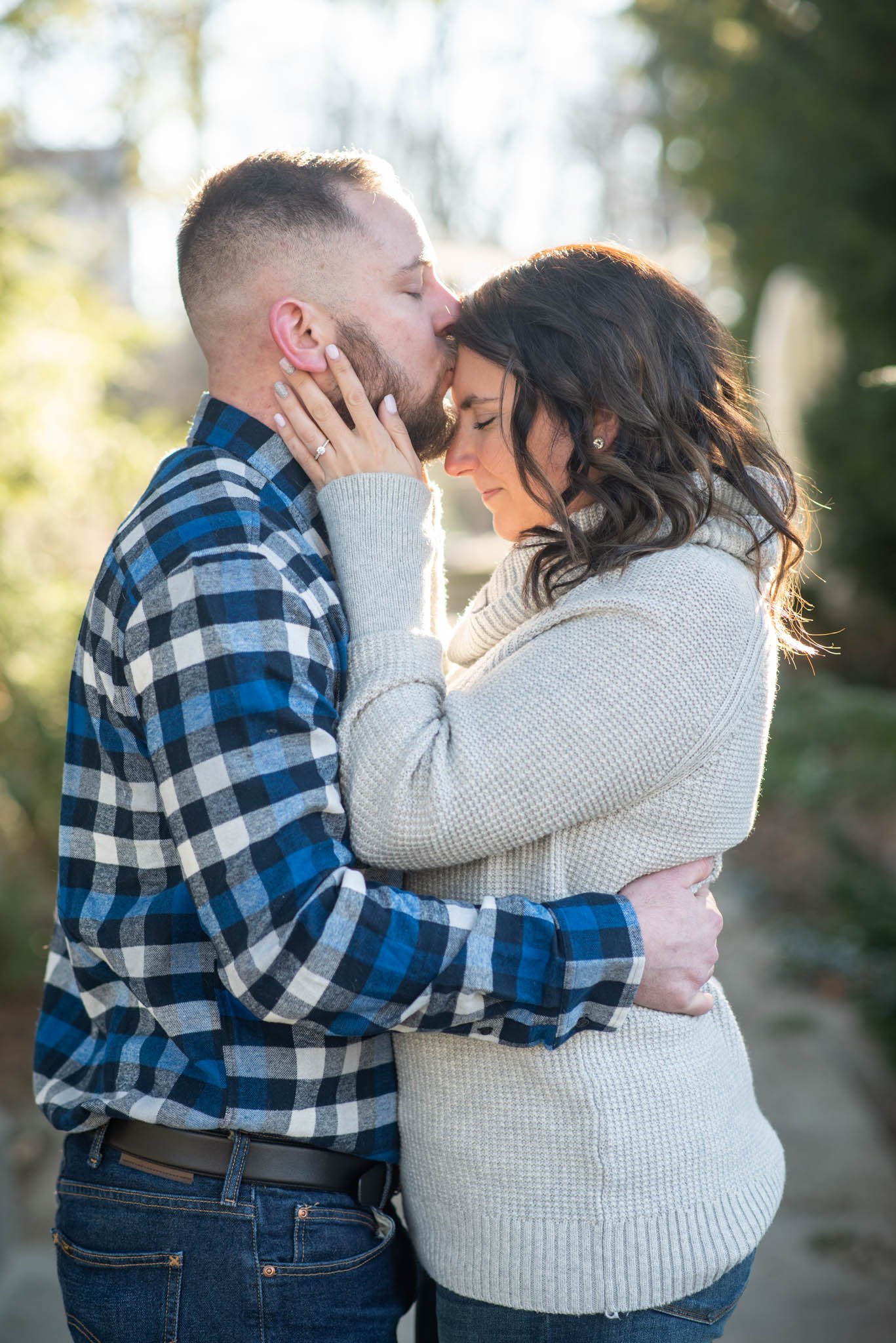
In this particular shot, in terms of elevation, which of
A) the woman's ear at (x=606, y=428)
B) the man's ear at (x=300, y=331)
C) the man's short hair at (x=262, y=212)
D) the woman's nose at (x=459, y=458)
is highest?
the man's short hair at (x=262, y=212)

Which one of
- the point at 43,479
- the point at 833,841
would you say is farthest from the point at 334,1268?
the point at 43,479

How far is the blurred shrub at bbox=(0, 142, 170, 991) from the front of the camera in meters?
3.99

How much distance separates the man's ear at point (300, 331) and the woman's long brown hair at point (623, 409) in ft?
0.76

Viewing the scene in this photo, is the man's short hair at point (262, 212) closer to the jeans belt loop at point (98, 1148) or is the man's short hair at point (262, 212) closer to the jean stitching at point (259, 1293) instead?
the jeans belt loop at point (98, 1148)

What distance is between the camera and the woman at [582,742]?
151 cm

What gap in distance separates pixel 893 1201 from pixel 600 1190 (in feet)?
8.26

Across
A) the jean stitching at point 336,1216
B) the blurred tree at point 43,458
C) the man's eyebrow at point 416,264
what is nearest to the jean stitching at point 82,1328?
the jean stitching at point 336,1216

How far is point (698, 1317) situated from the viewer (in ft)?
5.36

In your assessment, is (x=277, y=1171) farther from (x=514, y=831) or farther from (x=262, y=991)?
(x=514, y=831)

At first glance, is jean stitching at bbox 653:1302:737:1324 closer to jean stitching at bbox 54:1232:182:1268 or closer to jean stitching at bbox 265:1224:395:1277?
jean stitching at bbox 265:1224:395:1277

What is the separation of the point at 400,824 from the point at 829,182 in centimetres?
777

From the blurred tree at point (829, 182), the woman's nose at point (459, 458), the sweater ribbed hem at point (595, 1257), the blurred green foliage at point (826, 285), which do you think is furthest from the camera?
the blurred tree at point (829, 182)

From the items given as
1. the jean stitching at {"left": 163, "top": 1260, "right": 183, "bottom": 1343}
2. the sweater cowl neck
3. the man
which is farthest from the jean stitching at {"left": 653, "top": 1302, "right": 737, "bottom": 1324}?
the sweater cowl neck

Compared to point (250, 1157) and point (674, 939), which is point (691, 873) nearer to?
point (674, 939)
